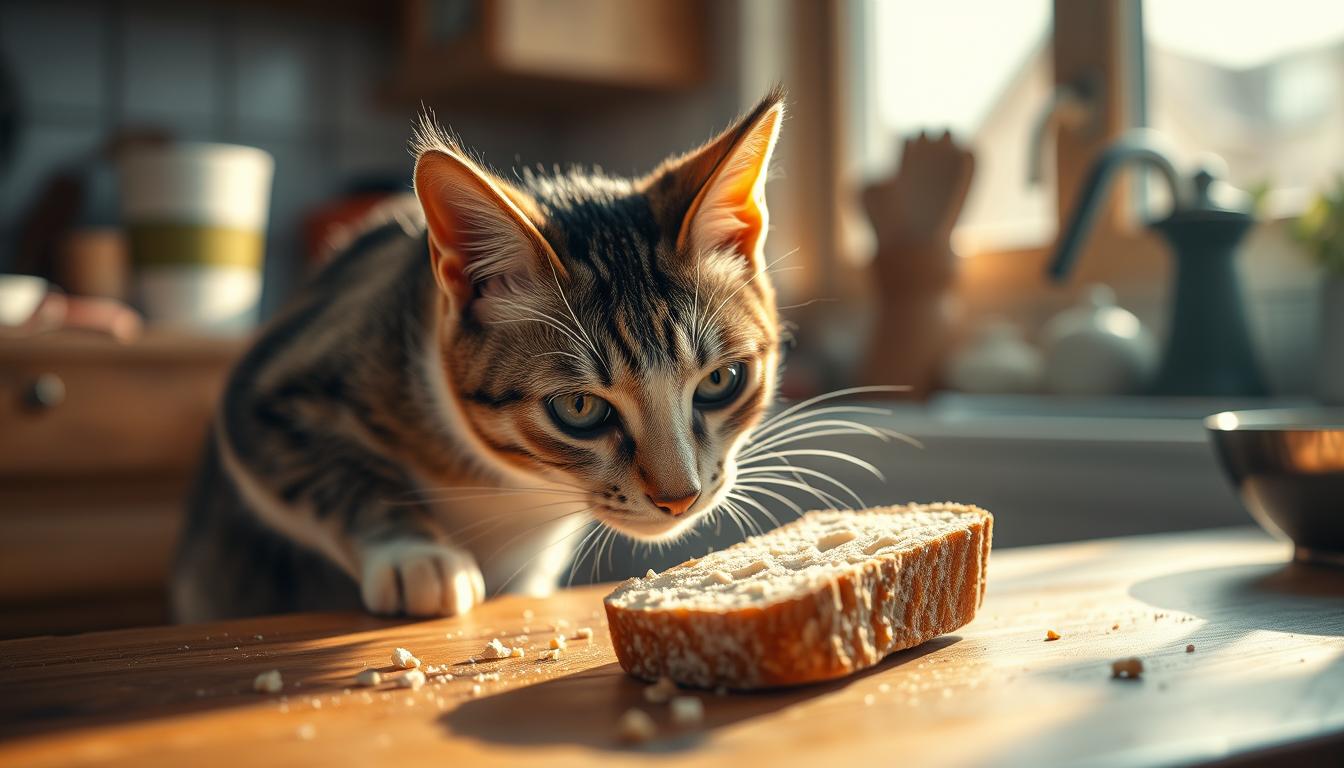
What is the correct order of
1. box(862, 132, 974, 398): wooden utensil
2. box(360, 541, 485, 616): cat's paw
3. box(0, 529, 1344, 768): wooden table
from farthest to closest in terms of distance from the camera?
box(862, 132, 974, 398): wooden utensil, box(360, 541, 485, 616): cat's paw, box(0, 529, 1344, 768): wooden table

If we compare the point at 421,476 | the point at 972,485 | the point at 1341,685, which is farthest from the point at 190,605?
the point at 1341,685

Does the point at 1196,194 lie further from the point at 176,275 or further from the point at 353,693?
the point at 176,275

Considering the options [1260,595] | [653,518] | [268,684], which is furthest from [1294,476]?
[268,684]

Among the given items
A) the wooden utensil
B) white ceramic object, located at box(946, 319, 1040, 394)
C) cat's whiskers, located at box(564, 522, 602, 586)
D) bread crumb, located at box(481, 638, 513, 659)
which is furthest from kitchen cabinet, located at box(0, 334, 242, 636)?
bread crumb, located at box(481, 638, 513, 659)

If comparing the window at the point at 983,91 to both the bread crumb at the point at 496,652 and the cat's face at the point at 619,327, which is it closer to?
the cat's face at the point at 619,327

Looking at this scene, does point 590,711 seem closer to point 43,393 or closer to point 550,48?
point 43,393

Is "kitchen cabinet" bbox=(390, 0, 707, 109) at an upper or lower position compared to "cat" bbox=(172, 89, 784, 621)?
upper

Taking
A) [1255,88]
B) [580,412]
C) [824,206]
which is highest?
[1255,88]

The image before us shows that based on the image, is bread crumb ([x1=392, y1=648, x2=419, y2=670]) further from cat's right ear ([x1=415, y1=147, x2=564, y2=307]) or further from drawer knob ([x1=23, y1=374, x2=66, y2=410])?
drawer knob ([x1=23, y1=374, x2=66, y2=410])
